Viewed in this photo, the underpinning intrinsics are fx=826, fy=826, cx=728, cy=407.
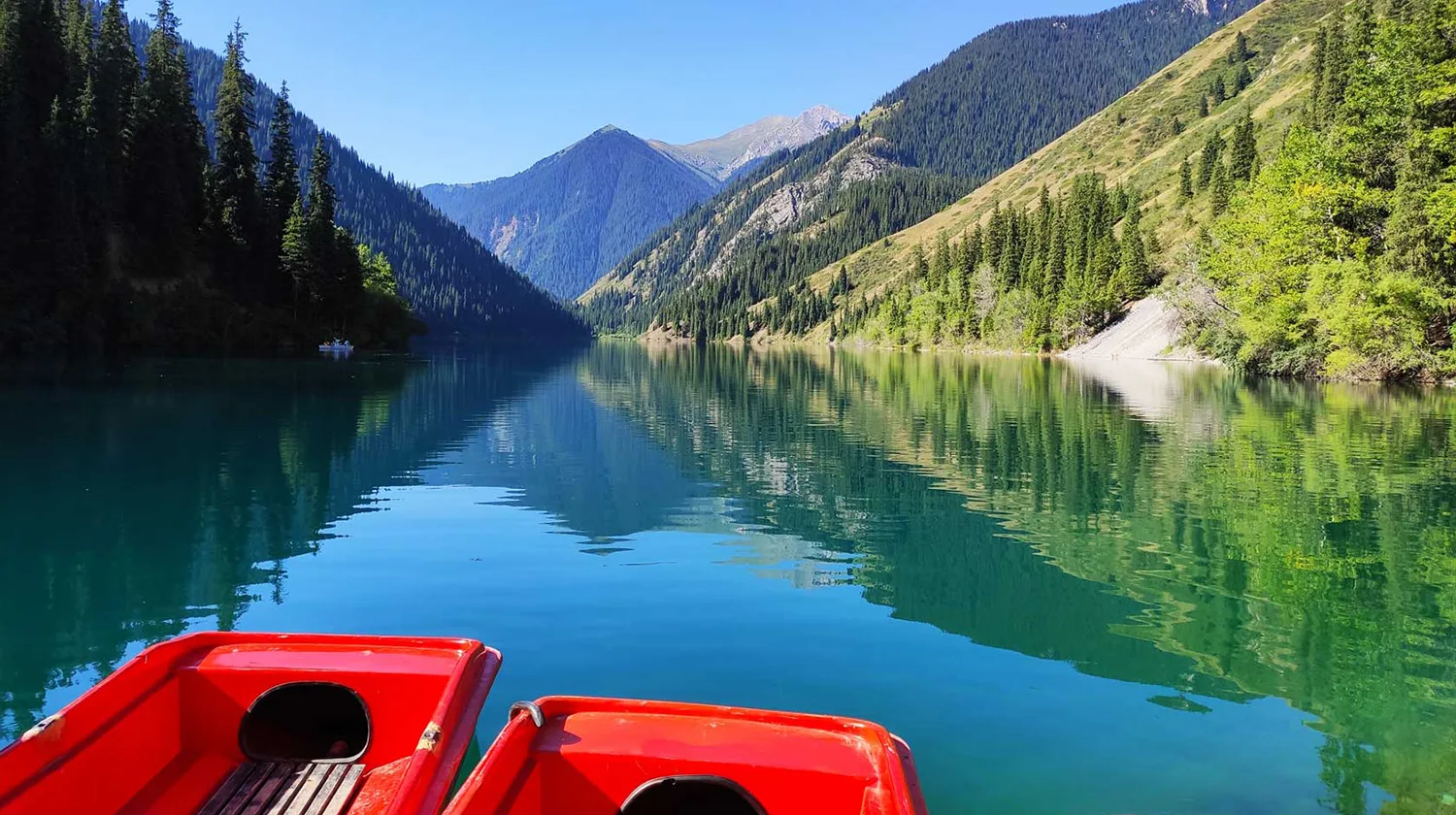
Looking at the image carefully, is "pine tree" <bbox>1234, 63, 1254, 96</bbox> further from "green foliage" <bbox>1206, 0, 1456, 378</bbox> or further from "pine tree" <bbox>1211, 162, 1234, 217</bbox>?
"green foliage" <bbox>1206, 0, 1456, 378</bbox>

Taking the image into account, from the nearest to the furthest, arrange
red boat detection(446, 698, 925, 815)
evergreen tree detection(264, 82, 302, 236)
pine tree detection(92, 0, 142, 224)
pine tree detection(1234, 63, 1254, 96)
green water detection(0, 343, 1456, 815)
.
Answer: red boat detection(446, 698, 925, 815)
green water detection(0, 343, 1456, 815)
pine tree detection(92, 0, 142, 224)
evergreen tree detection(264, 82, 302, 236)
pine tree detection(1234, 63, 1254, 96)

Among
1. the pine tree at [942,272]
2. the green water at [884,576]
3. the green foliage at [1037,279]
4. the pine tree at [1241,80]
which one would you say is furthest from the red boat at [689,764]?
the pine tree at [1241,80]

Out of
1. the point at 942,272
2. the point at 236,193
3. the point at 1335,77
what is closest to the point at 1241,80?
the point at 942,272

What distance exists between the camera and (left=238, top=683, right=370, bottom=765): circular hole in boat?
739 cm

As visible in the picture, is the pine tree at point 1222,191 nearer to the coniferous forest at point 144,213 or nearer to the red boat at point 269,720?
the coniferous forest at point 144,213

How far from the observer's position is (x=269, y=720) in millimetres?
7398

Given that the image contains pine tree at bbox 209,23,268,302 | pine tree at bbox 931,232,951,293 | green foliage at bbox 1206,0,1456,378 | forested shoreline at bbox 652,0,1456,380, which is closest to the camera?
green foliage at bbox 1206,0,1456,378

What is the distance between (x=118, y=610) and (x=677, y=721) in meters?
10.5

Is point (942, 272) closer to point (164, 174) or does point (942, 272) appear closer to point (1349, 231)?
point (1349, 231)

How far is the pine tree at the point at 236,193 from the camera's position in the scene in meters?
92.0

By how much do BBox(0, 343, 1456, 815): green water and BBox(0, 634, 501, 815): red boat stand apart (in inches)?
67.7

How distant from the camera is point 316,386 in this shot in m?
A: 51.6

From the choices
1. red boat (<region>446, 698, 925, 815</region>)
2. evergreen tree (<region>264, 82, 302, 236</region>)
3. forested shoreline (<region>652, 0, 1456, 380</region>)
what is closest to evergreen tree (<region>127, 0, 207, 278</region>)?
evergreen tree (<region>264, 82, 302, 236</region>)

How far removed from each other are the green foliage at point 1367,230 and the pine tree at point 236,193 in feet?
324
